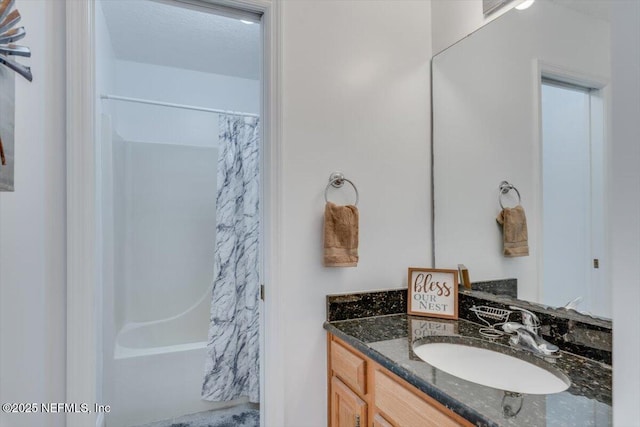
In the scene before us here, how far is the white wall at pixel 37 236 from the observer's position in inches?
40.8

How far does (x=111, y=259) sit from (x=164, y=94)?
4.62ft

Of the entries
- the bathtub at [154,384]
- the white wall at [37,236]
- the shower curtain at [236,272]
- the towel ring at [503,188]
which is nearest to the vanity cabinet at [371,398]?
the towel ring at [503,188]

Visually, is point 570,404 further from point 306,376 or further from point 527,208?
point 306,376

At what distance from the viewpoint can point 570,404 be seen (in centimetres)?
79

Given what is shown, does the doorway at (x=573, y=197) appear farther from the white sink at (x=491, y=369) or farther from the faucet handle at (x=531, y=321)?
the white sink at (x=491, y=369)

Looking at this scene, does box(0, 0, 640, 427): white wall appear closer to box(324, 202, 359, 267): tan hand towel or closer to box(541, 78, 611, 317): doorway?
box(324, 202, 359, 267): tan hand towel

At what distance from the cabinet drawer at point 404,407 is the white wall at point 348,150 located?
41 centimetres

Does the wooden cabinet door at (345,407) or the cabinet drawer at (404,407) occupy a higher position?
the cabinet drawer at (404,407)

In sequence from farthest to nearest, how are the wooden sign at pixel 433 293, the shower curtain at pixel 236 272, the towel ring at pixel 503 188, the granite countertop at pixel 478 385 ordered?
the shower curtain at pixel 236 272 → the wooden sign at pixel 433 293 → the towel ring at pixel 503 188 → the granite countertop at pixel 478 385

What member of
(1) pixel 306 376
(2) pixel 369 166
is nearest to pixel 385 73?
→ (2) pixel 369 166

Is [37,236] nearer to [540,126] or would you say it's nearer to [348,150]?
[348,150]

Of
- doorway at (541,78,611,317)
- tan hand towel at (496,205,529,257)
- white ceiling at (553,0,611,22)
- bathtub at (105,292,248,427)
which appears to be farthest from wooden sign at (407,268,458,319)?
bathtub at (105,292,248,427)

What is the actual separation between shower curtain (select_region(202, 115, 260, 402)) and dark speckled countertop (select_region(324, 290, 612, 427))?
1241mm

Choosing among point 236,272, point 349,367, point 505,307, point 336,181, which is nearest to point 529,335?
point 505,307
